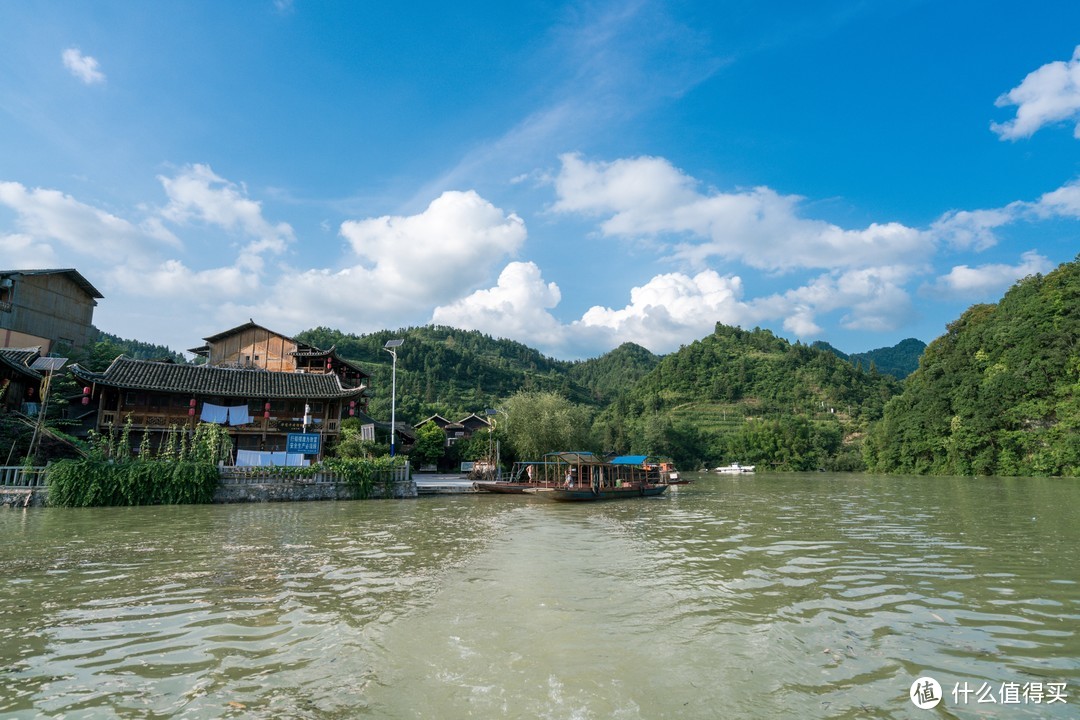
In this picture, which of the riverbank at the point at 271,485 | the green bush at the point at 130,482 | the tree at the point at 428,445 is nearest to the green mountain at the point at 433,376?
the tree at the point at 428,445

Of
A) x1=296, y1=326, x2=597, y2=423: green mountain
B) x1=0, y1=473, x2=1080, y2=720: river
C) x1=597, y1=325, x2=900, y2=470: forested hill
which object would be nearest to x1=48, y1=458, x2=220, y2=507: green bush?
x1=0, y1=473, x2=1080, y2=720: river

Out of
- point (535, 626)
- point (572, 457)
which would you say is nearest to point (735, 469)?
point (572, 457)

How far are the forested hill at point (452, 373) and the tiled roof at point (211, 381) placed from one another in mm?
28158

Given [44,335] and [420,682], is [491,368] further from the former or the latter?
[420,682]

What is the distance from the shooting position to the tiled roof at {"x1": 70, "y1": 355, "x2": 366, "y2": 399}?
1177 inches

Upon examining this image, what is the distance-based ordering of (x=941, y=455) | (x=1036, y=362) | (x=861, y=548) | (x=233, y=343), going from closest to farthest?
1. (x=861, y=548)
2. (x=233, y=343)
3. (x=1036, y=362)
4. (x=941, y=455)

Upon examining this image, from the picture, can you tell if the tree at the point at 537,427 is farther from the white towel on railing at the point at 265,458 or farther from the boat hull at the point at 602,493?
the white towel on railing at the point at 265,458

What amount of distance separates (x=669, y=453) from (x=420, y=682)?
261 ft

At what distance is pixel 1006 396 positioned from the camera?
173 ft

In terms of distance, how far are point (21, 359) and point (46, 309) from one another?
8.51m

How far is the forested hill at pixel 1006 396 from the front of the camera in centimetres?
4894

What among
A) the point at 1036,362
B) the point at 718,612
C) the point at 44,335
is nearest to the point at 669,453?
the point at 1036,362

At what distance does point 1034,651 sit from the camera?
5.86 m

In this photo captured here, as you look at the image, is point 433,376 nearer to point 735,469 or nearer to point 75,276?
point 735,469
